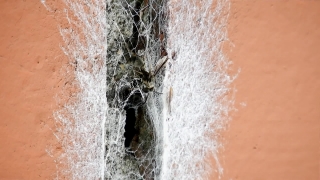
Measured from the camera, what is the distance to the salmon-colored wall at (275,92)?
1.59 ft

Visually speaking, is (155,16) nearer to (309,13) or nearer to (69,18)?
(69,18)

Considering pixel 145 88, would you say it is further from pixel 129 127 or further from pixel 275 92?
pixel 275 92

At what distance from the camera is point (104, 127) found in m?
0.31

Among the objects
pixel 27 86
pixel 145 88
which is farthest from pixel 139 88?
pixel 27 86

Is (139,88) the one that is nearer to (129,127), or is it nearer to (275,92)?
(129,127)

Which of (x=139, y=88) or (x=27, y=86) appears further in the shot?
(x=27, y=86)

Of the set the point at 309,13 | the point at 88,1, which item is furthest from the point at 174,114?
the point at 309,13

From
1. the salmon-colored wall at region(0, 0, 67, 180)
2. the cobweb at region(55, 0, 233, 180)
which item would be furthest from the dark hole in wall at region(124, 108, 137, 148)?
→ the salmon-colored wall at region(0, 0, 67, 180)

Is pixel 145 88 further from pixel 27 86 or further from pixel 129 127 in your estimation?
pixel 27 86

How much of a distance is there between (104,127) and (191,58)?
15 cm

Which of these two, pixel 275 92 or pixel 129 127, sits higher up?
pixel 275 92

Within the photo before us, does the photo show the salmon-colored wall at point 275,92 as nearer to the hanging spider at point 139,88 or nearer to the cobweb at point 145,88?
the cobweb at point 145,88

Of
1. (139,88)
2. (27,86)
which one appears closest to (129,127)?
(139,88)

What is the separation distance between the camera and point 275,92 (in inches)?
20.7
